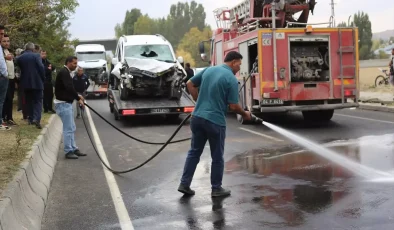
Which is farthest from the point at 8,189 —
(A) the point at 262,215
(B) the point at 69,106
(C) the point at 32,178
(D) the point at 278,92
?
(D) the point at 278,92

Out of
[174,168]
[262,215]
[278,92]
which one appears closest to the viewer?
[262,215]

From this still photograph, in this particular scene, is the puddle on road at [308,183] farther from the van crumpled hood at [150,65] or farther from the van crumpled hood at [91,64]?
the van crumpled hood at [91,64]

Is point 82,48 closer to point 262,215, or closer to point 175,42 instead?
point 262,215

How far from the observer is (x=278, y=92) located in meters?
13.8

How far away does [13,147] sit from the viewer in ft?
28.7

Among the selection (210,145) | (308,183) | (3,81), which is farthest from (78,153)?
(308,183)

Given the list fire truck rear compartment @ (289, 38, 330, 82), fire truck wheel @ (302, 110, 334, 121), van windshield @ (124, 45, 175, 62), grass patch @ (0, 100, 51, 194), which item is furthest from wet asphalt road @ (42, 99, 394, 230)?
van windshield @ (124, 45, 175, 62)

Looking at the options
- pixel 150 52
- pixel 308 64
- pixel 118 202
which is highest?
pixel 150 52

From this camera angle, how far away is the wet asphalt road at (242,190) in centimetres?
577

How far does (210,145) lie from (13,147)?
3534 millimetres

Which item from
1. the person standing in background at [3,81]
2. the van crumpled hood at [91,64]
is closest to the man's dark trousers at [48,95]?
the person standing in background at [3,81]

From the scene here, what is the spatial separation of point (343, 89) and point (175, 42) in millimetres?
135490

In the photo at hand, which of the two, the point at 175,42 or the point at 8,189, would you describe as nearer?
the point at 8,189

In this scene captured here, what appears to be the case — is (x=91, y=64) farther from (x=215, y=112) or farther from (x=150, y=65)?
(x=215, y=112)
